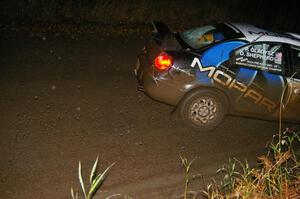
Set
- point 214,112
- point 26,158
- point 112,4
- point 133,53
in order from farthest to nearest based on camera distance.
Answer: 1. point 112,4
2. point 133,53
3. point 214,112
4. point 26,158

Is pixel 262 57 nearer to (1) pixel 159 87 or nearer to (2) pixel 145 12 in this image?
(1) pixel 159 87

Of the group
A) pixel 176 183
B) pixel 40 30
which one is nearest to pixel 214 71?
pixel 176 183

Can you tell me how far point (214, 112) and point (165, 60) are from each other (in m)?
1.26

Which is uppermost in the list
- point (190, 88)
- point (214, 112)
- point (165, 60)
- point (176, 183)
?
point (165, 60)

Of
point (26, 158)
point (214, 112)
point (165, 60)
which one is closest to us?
point (26, 158)

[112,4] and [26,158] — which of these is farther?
[112,4]

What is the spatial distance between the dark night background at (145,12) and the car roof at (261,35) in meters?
5.90

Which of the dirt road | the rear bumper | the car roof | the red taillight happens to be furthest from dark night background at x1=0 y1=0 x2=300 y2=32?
the car roof

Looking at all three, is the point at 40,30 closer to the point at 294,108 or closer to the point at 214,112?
the point at 214,112

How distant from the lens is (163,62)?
20.5 feet

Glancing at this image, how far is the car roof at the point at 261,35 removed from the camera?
6.45 meters

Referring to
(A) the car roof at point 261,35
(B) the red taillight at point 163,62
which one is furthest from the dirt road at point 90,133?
(A) the car roof at point 261,35

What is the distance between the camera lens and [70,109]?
6.74m

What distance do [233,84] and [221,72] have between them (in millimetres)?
293
